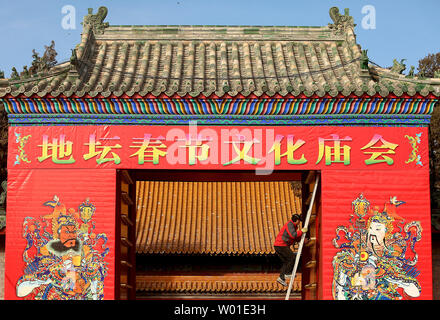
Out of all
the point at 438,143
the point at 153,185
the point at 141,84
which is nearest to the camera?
the point at 141,84

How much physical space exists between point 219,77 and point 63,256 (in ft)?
12.2

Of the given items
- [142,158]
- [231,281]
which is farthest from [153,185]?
[142,158]

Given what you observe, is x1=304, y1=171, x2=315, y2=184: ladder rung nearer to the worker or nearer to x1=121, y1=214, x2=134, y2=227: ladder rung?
the worker

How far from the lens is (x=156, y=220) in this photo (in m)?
20.8

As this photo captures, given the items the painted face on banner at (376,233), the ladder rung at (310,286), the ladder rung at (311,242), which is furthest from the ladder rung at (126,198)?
the painted face on banner at (376,233)

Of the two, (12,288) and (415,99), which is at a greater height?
(415,99)

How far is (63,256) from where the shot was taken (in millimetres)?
9812

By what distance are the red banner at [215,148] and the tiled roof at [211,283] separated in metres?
10.1

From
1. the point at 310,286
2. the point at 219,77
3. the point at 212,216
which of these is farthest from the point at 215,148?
the point at 212,216

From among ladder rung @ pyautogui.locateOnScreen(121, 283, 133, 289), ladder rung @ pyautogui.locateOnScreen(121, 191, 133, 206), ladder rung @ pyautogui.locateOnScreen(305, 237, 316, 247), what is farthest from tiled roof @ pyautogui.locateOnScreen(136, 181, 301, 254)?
ladder rung @ pyautogui.locateOnScreen(305, 237, 316, 247)

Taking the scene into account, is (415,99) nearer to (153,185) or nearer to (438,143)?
(153,185)

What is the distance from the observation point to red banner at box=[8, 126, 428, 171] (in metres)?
9.98
